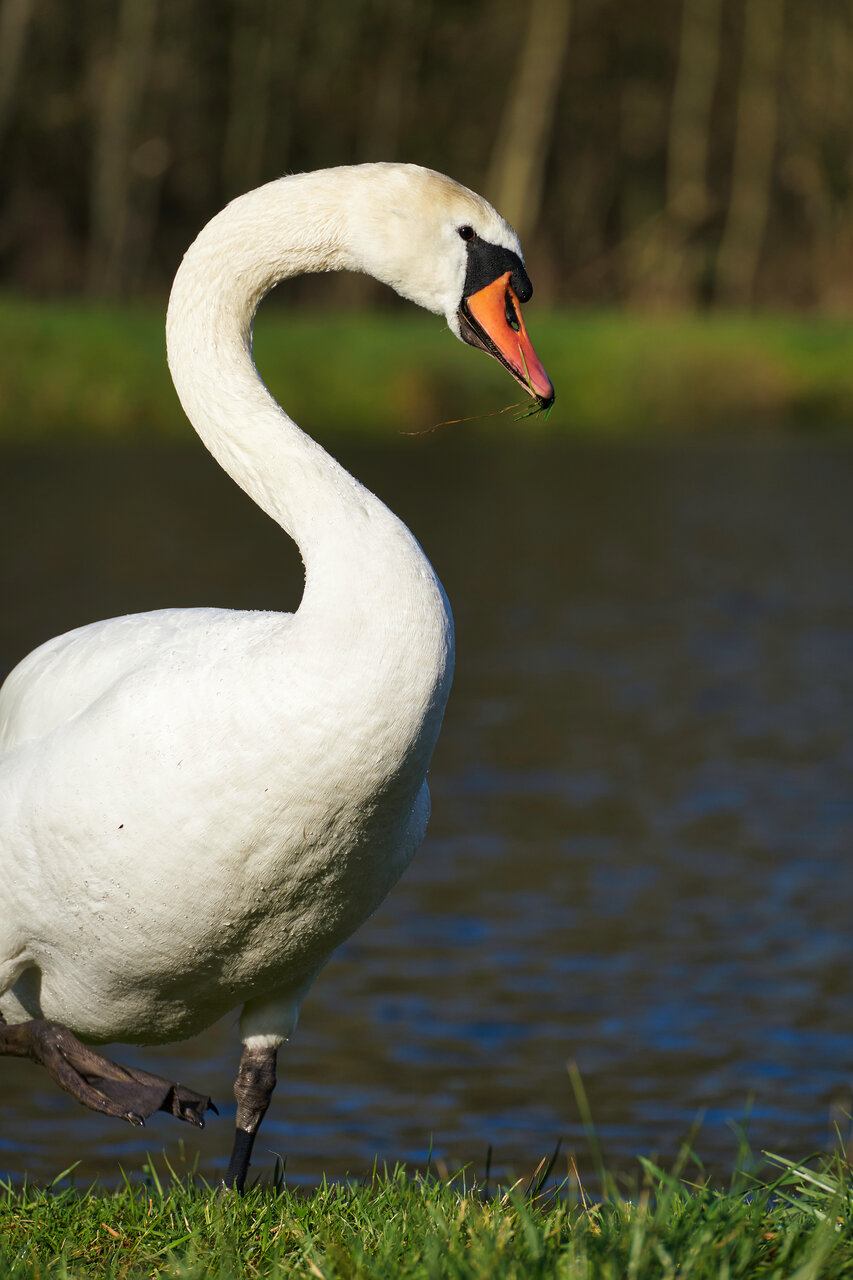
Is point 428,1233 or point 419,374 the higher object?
point 419,374

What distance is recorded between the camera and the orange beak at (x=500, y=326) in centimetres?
359

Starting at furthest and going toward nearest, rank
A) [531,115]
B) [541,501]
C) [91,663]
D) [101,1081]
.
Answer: [531,115] < [541,501] < [91,663] < [101,1081]

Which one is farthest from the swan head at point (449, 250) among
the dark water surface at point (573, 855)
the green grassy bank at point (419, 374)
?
the green grassy bank at point (419, 374)

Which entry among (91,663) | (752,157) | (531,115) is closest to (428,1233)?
(91,663)

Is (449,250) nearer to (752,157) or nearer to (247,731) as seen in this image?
(247,731)

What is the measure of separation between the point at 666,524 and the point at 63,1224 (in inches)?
600

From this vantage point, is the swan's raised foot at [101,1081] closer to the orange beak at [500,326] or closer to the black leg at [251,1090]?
the black leg at [251,1090]

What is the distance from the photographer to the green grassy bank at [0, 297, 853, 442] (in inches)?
858

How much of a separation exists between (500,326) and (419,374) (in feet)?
65.7

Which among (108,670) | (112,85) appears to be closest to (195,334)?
(108,670)

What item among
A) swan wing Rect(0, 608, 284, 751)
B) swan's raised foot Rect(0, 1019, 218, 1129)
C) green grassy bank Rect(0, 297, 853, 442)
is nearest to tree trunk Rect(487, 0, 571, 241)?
green grassy bank Rect(0, 297, 853, 442)

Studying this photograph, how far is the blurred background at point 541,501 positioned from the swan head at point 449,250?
0.34m

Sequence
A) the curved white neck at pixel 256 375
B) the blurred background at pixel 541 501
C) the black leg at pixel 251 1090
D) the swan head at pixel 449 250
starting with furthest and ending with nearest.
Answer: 1. the blurred background at pixel 541 501
2. the black leg at pixel 251 1090
3. the swan head at pixel 449 250
4. the curved white neck at pixel 256 375

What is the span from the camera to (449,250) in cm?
358
